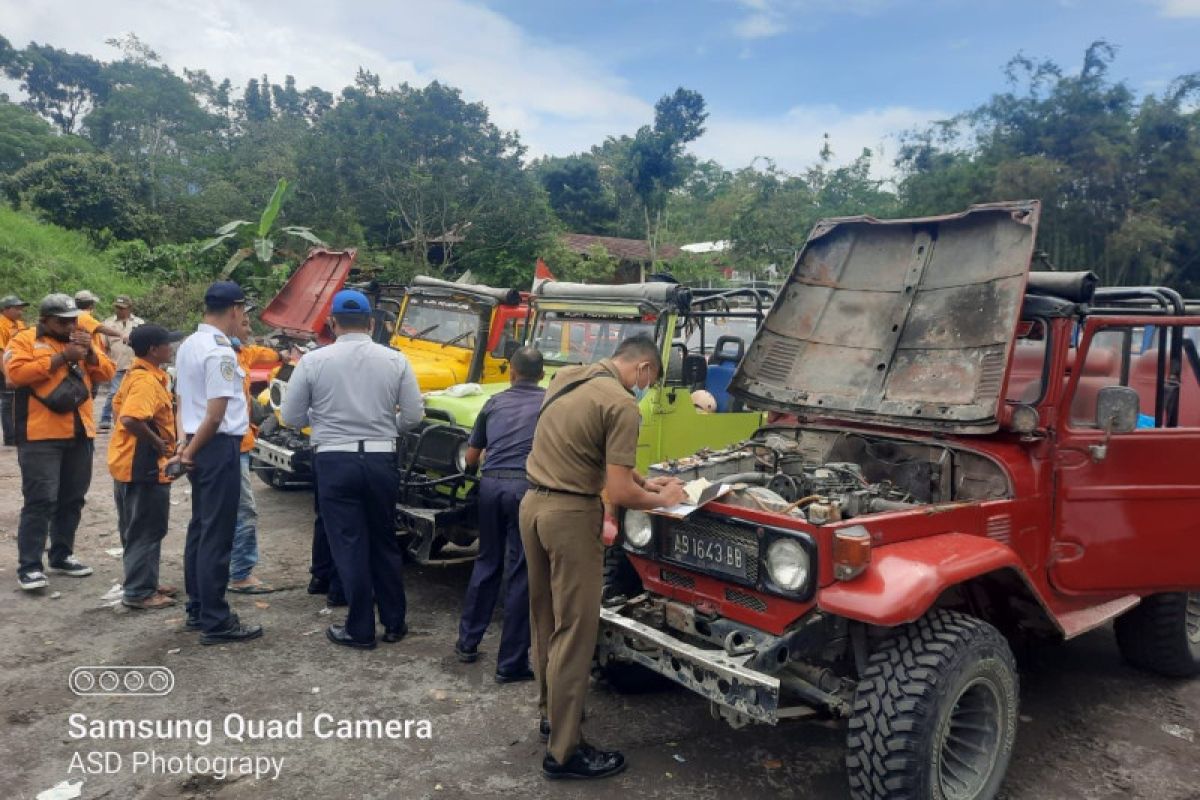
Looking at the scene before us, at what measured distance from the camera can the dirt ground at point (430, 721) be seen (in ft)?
11.5

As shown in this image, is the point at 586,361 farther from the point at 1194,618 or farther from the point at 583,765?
the point at 1194,618

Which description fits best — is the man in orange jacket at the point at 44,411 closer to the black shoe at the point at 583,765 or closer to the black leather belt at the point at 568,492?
the black leather belt at the point at 568,492

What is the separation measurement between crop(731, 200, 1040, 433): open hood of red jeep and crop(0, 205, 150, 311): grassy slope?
54.4 feet

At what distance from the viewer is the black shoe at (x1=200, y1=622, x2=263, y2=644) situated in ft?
15.8

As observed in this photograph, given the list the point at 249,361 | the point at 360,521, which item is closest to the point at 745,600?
the point at 360,521

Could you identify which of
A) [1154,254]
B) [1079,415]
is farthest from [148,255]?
[1154,254]

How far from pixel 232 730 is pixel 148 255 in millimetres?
20684

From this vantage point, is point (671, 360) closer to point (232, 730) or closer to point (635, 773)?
point (635, 773)

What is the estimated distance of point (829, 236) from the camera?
5051 millimetres

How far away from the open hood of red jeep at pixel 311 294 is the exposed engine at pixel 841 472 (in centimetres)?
621

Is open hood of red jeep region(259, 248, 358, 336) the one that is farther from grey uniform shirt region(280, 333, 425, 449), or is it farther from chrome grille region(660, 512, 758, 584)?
chrome grille region(660, 512, 758, 584)

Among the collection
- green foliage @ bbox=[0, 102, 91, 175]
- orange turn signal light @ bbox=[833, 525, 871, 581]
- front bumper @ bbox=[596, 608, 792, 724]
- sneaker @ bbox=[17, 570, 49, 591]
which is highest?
green foliage @ bbox=[0, 102, 91, 175]

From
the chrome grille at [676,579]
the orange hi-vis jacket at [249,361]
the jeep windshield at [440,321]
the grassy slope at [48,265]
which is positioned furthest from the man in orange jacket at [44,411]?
the grassy slope at [48,265]

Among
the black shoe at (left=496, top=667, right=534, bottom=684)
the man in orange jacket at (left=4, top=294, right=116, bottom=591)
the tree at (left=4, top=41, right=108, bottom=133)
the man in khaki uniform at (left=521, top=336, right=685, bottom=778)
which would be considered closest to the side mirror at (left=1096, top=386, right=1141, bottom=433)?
the man in khaki uniform at (left=521, top=336, right=685, bottom=778)
